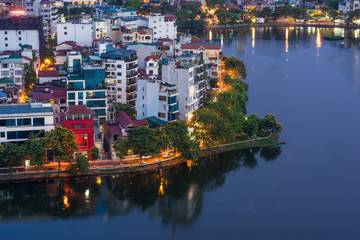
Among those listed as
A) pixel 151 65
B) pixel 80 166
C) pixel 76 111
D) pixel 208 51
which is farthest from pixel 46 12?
pixel 80 166

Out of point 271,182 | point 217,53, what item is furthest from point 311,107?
point 271,182

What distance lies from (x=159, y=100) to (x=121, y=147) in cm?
194

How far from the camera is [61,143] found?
10.2 meters

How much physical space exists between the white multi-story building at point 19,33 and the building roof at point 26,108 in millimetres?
7665

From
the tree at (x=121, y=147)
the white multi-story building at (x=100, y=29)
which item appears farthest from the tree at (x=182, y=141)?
the white multi-story building at (x=100, y=29)

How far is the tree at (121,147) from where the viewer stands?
10.6m

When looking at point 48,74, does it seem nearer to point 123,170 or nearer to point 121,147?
point 121,147

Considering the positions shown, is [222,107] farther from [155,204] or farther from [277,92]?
[277,92]

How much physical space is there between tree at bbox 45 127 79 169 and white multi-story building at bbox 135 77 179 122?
2.32 meters

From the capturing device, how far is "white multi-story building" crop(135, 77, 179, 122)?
12.1 metres

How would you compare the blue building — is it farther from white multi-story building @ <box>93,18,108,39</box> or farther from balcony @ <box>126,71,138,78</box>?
white multi-story building @ <box>93,18,108,39</box>

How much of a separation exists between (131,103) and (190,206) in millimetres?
5182

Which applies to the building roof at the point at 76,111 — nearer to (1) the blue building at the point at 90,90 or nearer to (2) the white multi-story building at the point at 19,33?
(1) the blue building at the point at 90,90

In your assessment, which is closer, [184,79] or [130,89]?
[184,79]
